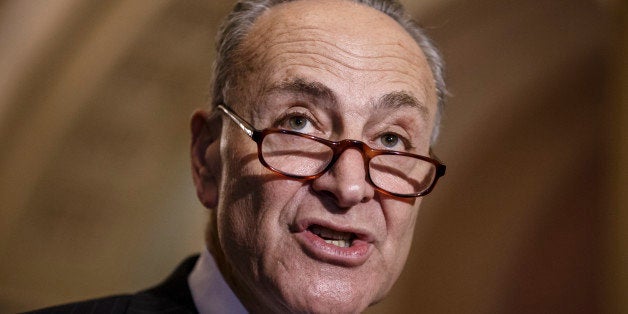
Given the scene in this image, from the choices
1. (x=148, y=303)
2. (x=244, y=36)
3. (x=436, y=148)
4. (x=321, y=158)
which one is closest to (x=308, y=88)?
(x=321, y=158)

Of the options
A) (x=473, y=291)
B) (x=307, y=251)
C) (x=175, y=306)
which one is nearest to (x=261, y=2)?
(x=307, y=251)

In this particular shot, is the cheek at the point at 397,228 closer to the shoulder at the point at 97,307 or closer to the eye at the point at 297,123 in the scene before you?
the eye at the point at 297,123

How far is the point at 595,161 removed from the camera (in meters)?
3.12

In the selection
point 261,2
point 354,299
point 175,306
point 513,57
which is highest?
point 513,57

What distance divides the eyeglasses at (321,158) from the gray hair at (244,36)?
0.48 ft

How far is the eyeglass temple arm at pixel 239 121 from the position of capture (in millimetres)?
1681

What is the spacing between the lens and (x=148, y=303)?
1849 mm

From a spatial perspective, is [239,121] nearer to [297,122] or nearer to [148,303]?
[297,122]

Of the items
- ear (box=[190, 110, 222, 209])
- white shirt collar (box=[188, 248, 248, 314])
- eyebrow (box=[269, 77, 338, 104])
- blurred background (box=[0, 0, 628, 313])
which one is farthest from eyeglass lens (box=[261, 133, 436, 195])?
blurred background (box=[0, 0, 628, 313])

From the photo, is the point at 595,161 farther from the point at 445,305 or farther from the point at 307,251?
the point at 307,251

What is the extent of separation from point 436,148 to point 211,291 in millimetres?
1764

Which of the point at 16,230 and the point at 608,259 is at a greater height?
the point at 608,259

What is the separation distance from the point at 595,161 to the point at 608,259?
0.72 m

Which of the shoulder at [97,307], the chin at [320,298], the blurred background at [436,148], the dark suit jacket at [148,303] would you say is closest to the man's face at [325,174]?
the chin at [320,298]
